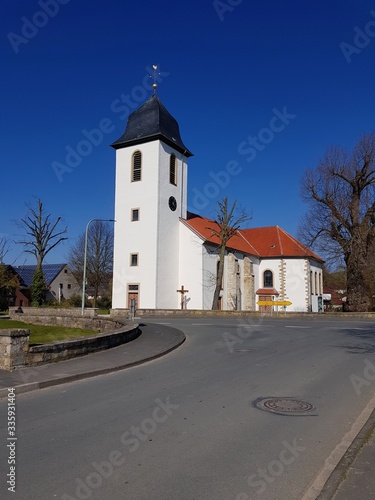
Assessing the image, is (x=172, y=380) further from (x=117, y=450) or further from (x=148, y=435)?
(x=117, y=450)

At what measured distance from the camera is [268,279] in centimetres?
5594

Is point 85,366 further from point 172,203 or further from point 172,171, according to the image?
point 172,171

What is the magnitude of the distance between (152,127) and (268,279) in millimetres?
24715

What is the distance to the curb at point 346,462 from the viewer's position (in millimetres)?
3863

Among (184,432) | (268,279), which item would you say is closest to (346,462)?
(184,432)

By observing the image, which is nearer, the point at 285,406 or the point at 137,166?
the point at 285,406

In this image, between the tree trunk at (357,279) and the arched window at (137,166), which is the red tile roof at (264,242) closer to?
the arched window at (137,166)

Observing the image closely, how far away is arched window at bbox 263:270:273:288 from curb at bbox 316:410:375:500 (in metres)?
50.3

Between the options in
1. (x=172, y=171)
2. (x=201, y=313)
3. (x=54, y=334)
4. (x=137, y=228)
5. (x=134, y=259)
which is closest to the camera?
(x=54, y=334)

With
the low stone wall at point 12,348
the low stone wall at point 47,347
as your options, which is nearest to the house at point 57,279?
the low stone wall at point 47,347

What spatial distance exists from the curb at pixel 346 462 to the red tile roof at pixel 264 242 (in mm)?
41856

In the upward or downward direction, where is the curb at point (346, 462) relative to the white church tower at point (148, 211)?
downward

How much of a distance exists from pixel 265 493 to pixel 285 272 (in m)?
52.3

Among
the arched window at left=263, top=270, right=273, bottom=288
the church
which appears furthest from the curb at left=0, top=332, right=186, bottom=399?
the arched window at left=263, top=270, right=273, bottom=288
